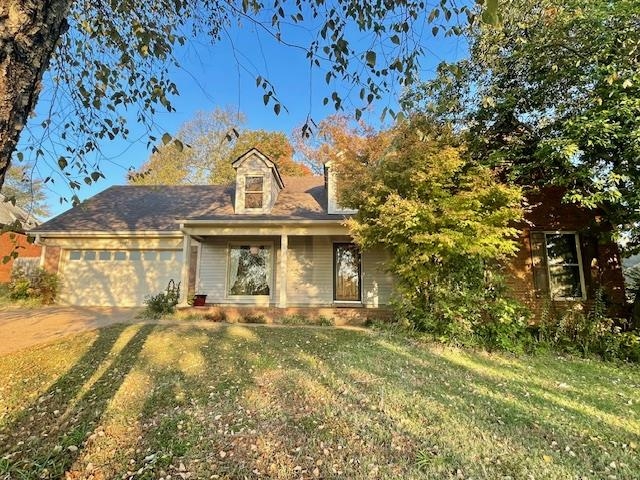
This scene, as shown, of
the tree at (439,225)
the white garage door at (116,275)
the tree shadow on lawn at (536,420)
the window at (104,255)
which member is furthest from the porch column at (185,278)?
the tree shadow on lawn at (536,420)

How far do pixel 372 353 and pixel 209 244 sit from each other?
25.6 feet

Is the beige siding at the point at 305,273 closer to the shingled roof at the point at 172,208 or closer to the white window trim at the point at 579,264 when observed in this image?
the shingled roof at the point at 172,208

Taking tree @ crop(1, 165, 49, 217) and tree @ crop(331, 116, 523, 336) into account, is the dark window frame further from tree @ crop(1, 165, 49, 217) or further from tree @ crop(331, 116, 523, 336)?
tree @ crop(1, 165, 49, 217)

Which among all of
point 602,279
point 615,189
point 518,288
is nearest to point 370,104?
point 615,189

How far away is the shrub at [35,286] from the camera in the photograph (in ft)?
39.9

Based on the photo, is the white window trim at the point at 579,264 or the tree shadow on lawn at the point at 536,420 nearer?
the tree shadow on lawn at the point at 536,420

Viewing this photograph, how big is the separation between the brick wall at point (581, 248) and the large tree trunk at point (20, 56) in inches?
395

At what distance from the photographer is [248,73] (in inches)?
122

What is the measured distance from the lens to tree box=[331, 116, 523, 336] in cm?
741

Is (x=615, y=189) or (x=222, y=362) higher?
(x=615, y=189)

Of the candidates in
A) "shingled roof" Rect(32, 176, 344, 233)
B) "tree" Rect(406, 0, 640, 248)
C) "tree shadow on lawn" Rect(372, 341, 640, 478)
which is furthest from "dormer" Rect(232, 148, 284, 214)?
"tree shadow on lawn" Rect(372, 341, 640, 478)

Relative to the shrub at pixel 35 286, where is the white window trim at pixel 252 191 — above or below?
above

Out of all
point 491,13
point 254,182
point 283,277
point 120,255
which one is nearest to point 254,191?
point 254,182

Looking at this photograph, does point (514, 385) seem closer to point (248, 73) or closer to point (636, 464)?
point (636, 464)
